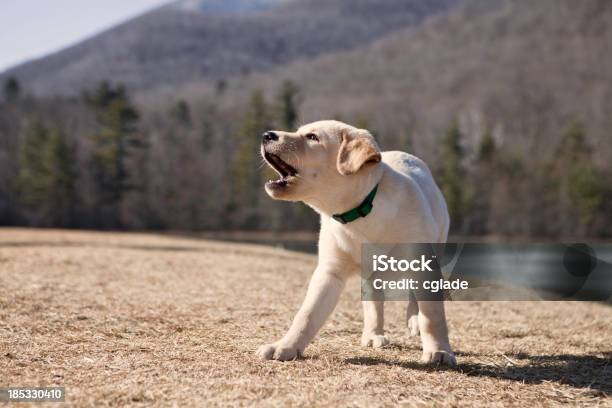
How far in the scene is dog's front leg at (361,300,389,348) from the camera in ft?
15.7

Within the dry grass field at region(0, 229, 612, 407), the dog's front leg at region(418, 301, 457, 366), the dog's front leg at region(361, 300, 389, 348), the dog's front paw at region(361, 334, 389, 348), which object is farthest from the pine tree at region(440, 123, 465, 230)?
the dog's front leg at region(418, 301, 457, 366)

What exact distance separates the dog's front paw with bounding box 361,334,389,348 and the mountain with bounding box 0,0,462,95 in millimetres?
140009

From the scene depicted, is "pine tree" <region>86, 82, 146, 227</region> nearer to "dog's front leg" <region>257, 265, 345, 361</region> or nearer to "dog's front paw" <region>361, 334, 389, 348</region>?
"dog's front paw" <region>361, 334, 389, 348</region>

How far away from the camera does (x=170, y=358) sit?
13.3 ft

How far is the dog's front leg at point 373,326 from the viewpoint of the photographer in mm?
4785

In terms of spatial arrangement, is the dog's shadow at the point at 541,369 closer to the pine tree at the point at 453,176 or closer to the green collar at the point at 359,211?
the green collar at the point at 359,211

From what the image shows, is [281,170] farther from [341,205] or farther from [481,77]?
[481,77]

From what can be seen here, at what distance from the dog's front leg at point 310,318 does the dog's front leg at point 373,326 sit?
2.44 ft

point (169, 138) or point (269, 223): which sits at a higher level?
point (169, 138)

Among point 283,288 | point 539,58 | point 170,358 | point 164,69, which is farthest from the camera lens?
point 164,69

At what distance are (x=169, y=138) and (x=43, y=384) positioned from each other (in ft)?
199

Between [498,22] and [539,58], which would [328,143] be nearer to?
[539,58]

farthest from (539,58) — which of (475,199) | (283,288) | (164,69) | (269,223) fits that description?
(283,288)

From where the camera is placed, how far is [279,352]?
13.2 feet
